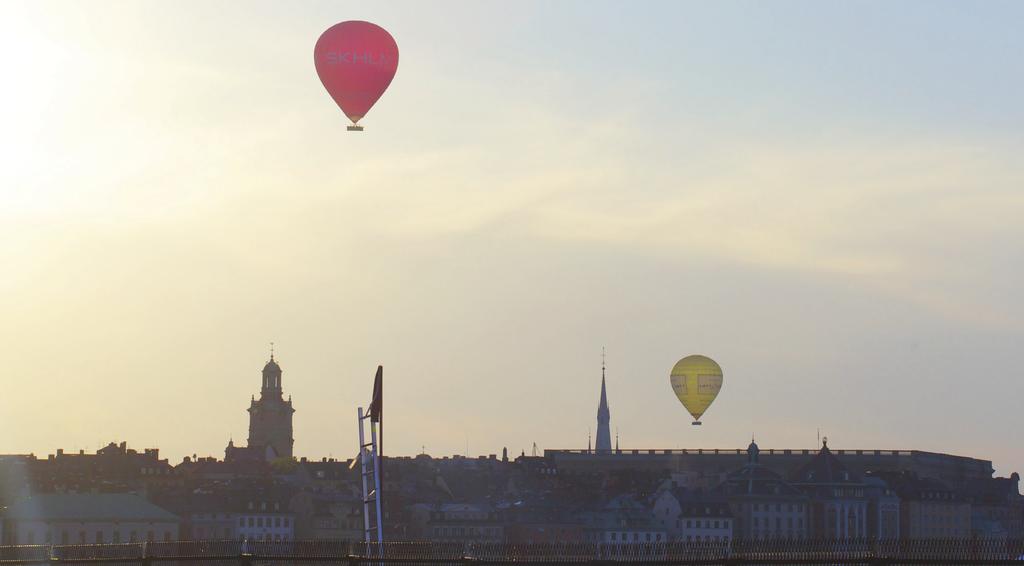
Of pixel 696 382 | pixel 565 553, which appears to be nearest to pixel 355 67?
pixel 565 553

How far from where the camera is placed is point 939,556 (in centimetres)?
4391

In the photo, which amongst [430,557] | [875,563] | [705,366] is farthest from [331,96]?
[705,366]

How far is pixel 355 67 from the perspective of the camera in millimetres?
77625

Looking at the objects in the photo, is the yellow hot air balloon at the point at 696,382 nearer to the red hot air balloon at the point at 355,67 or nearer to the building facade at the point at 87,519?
the building facade at the point at 87,519

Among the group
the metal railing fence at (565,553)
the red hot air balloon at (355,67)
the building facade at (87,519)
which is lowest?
the building facade at (87,519)

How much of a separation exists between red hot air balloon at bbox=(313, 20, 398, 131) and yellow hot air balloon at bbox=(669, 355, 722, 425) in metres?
68.5

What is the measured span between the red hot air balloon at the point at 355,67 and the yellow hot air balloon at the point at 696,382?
6854 centimetres

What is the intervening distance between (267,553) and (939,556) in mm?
14043

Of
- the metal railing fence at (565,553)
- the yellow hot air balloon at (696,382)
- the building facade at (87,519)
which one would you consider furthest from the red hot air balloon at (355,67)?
the building facade at (87,519)

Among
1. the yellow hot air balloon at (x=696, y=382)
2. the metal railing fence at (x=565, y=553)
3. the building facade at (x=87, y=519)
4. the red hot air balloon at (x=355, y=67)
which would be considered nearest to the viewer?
the metal railing fence at (x=565, y=553)

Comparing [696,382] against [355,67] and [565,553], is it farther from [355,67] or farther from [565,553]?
[565,553]

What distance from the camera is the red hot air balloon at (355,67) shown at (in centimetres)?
7762

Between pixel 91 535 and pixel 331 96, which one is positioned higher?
pixel 331 96

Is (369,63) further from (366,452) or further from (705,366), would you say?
(705,366)
